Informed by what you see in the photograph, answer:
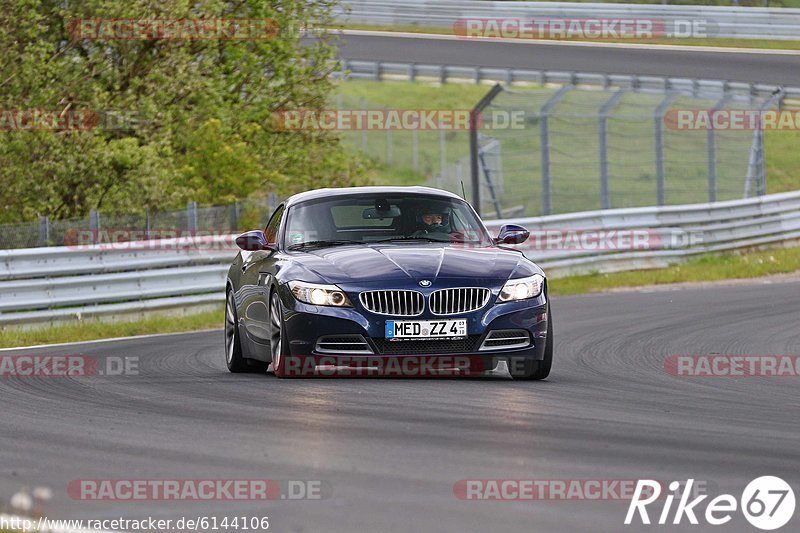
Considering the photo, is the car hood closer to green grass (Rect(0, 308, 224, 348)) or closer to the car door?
the car door

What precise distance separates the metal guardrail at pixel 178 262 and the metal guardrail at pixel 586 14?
16692 millimetres

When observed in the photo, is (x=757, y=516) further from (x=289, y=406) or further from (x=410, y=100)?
(x=410, y=100)

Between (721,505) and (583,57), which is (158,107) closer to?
(583,57)

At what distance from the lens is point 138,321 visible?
18703 millimetres

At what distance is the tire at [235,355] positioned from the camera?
40.2 ft

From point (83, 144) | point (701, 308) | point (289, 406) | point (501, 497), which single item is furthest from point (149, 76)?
point (501, 497)

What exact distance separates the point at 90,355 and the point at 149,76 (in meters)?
11.8

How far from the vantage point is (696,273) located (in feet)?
78.0

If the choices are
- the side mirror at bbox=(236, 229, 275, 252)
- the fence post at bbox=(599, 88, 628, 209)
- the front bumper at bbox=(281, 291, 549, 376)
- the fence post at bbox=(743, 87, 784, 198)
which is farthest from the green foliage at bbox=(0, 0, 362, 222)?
the front bumper at bbox=(281, 291, 549, 376)

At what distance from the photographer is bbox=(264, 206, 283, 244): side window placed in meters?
12.3

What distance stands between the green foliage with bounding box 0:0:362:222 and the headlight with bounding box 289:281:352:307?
41.8ft

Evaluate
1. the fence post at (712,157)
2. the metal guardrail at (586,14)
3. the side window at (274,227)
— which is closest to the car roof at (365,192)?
the side window at (274,227)

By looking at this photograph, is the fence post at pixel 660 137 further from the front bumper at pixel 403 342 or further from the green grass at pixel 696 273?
the front bumper at pixel 403 342

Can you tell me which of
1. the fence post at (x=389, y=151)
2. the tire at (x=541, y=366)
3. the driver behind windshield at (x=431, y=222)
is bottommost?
the fence post at (x=389, y=151)
